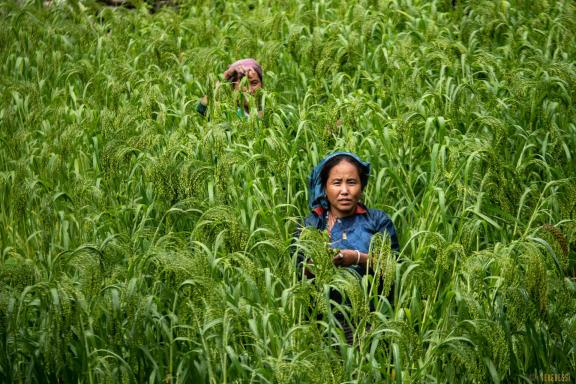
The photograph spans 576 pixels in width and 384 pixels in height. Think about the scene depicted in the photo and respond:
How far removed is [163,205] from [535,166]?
2.37 meters

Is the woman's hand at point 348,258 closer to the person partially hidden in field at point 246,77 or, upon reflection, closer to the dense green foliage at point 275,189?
the dense green foliage at point 275,189

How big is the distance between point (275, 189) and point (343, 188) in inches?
24.7

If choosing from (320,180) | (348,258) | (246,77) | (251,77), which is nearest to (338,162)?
(320,180)

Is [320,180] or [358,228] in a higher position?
[320,180]

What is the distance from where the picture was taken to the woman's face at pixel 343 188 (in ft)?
17.2

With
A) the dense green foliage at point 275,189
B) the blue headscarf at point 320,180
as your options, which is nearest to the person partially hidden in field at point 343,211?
the blue headscarf at point 320,180

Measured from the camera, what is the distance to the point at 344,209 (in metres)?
5.25

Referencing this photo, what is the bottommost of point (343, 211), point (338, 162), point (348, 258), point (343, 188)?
point (348, 258)

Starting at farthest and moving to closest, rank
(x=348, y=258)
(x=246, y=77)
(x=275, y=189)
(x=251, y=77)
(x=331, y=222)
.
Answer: (x=251, y=77), (x=246, y=77), (x=275, y=189), (x=331, y=222), (x=348, y=258)

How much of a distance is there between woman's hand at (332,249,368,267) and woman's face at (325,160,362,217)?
0.40m

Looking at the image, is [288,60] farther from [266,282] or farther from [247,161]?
[266,282]

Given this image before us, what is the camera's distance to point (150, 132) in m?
6.27

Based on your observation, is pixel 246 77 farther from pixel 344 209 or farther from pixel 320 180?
pixel 344 209

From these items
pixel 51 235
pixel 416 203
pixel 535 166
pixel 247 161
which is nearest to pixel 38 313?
pixel 51 235
